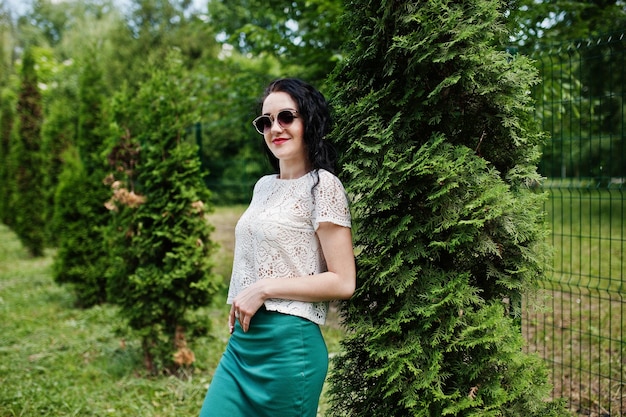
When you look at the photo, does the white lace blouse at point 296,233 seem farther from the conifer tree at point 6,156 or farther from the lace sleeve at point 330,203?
the conifer tree at point 6,156

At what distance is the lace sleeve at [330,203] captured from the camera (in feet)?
6.34

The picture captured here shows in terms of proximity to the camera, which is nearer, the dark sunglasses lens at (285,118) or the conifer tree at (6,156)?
the dark sunglasses lens at (285,118)

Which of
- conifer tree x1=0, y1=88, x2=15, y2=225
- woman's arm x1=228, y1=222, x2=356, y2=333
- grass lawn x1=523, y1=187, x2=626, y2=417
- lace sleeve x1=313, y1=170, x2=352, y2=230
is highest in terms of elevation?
conifer tree x1=0, y1=88, x2=15, y2=225

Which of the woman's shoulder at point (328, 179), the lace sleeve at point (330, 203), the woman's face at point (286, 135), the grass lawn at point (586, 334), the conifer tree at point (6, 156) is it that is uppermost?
the conifer tree at point (6, 156)

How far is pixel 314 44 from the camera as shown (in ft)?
20.3

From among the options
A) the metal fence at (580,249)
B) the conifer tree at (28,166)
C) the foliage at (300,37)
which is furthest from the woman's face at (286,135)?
the conifer tree at (28,166)

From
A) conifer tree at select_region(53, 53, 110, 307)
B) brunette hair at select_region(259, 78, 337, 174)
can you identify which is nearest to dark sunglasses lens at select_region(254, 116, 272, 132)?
brunette hair at select_region(259, 78, 337, 174)

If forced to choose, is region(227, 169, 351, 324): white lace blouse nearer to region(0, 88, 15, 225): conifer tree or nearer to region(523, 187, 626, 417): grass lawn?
region(523, 187, 626, 417): grass lawn

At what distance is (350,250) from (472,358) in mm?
626

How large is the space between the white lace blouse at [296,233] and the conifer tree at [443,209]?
140 millimetres

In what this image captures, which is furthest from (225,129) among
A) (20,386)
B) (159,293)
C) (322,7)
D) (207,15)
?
(20,386)

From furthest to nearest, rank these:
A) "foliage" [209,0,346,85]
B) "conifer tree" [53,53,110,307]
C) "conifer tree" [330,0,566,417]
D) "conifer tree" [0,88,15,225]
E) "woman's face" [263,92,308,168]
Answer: "conifer tree" [0,88,15,225] → "conifer tree" [53,53,110,307] → "foliage" [209,0,346,85] → "woman's face" [263,92,308,168] → "conifer tree" [330,0,566,417]

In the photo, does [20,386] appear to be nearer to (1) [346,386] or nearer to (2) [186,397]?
(2) [186,397]

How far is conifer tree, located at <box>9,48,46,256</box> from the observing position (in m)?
11.8
